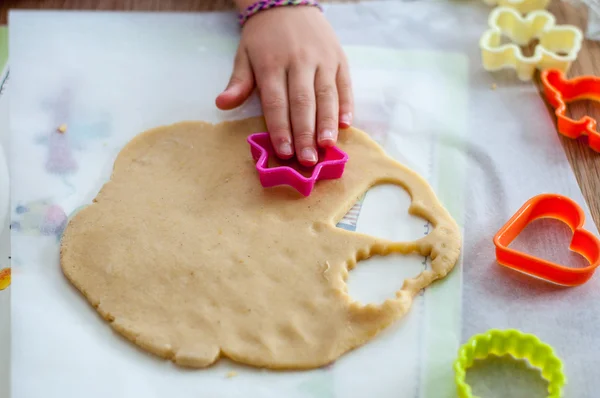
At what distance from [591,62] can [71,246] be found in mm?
918

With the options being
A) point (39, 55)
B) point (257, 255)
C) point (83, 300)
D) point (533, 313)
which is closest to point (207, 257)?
point (257, 255)

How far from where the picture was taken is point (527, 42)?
123 cm

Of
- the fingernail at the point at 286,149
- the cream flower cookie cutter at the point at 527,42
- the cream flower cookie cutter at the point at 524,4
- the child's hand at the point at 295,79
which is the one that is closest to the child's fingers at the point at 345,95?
the child's hand at the point at 295,79

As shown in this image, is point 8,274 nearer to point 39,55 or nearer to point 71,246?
point 71,246

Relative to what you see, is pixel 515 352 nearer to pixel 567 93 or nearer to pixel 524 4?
pixel 567 93

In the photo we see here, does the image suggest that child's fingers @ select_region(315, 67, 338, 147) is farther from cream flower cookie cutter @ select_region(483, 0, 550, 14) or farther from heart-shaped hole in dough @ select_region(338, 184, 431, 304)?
cream flower cookie cutter @ select_region(483, 0, 550, 14)

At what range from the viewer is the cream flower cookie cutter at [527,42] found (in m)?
1.15

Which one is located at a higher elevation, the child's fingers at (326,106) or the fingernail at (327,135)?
the child's fingers at (326,106)

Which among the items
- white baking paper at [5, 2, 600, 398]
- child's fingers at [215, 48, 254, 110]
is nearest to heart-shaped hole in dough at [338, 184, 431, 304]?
white baking paper at [5, 2, 600, 398]

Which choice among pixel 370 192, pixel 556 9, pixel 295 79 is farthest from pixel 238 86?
pixel 556 9

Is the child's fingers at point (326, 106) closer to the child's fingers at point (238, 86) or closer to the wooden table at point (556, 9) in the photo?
the child's fingers at point (238, 86)

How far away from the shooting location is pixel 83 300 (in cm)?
87

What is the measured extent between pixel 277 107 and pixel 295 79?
0.06 m

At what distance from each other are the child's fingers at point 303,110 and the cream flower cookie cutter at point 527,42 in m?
0.34
